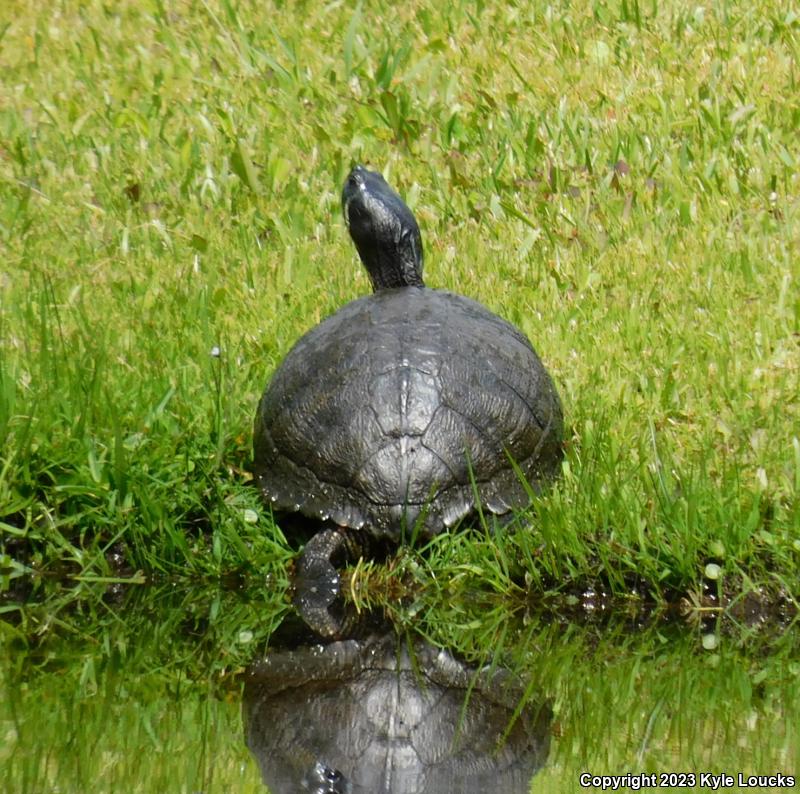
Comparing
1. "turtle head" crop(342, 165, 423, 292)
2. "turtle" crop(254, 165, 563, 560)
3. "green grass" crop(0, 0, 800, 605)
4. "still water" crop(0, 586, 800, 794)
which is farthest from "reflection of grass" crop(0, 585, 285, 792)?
"turtle head" crop(342, 165, 423, 292)

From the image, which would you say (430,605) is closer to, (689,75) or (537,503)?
(537,503)

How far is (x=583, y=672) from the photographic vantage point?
431cm

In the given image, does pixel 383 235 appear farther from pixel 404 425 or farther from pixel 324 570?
pixel 324 570

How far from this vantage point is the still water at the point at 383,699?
370 centimetres

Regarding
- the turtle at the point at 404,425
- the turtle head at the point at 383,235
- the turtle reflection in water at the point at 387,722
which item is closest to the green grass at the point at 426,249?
the turtle at the point at 404,425

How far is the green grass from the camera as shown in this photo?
5043 mm

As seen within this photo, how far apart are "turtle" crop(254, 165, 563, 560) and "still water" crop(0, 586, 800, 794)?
0.36 metres

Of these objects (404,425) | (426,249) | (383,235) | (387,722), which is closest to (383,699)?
(387,722)

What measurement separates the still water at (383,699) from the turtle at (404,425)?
360 mm

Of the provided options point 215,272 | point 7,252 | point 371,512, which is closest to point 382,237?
point 215,272

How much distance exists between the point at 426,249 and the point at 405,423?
2.11m

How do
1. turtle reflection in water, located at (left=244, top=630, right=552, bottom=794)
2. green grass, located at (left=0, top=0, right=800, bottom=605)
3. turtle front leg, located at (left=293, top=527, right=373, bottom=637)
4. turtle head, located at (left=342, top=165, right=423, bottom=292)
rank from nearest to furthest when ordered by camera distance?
turtle reflection in water, located at (left=244, top=630, right=552, bottom=794) → turtle front leg, located at (left=293, top=527, right=373, bottom=637) → green grass, located at (left=0, top=0, right=800, bottom=605) → turtle head, located at (left=342, top=165, right=423, bottom=292)

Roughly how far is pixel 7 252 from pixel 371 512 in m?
2.83

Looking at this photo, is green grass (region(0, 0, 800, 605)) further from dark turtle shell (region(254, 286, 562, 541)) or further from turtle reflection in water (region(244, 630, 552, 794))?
turtle reflection in water (region(244, 630, 552, 794))
